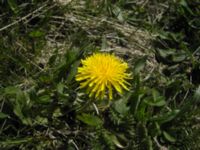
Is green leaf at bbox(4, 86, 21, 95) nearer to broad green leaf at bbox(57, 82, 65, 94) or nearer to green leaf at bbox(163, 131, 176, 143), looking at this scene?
broad green leaf at bbox(57, 82, 65, 94)

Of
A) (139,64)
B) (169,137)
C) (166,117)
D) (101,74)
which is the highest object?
(101,74)

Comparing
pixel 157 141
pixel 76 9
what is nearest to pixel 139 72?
pixel 157 141

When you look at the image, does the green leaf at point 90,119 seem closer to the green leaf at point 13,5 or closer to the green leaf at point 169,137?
the green leaf at point 169,137

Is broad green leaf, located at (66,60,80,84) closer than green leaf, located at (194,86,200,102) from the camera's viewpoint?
Yes

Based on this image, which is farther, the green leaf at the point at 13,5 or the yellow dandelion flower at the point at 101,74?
the green leaf at the point at 13,5

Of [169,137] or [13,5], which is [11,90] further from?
[169,137]

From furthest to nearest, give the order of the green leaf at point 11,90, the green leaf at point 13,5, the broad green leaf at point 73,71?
the green leaf at point 13,5, the broad green leaf at point 73,71, the green leaf at point 11,90

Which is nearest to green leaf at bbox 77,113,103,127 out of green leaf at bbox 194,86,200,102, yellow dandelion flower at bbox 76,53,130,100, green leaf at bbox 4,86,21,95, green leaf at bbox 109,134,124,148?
green leaf at bbox 109,134,124,148

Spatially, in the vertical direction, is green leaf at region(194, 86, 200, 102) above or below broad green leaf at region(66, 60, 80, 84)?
below

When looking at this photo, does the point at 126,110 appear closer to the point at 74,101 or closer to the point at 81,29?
the point at 74,101

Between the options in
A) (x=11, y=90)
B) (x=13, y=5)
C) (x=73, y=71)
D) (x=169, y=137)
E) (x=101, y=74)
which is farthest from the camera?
(x=13, y=5)

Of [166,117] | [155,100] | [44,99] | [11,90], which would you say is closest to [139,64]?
[155,100]

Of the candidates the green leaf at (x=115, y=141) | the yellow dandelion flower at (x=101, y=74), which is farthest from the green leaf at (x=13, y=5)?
the green leaf at (x=115, y=141)
